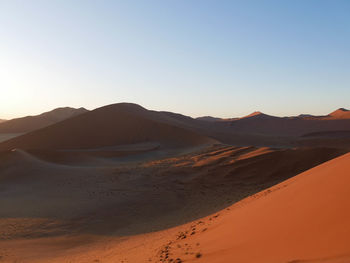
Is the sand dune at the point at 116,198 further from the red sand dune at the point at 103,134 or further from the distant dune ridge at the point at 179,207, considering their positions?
the red sand dune at the point at 103,134

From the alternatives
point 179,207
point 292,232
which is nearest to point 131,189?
point 179,207

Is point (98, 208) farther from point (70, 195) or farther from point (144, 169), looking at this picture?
point (144, 169)

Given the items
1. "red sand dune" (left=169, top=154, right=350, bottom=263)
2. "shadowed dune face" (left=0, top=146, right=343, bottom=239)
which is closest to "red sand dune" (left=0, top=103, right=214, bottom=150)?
"shadowed dune face" (left=0, top=146, right=343, bottom=239)

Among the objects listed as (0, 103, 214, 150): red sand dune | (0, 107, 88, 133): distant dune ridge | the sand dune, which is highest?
(0, 107, 88, 133): distant dune ridge

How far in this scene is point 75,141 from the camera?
33.7m

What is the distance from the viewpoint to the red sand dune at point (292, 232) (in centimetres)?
310

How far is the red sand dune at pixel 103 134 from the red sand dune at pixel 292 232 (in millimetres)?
23688

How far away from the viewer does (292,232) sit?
3.91 m

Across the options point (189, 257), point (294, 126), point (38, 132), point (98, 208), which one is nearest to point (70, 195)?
point (98, 208)

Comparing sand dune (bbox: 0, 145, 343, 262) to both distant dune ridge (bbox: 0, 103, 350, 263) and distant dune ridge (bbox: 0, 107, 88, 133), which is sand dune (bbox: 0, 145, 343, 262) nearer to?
distant dune ridge (bbox: 0, 103, 350, 263)

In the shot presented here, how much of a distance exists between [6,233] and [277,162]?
12389mm

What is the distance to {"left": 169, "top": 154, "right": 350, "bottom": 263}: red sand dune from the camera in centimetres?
310

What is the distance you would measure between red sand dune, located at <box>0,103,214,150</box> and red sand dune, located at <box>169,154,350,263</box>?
77.7 ft

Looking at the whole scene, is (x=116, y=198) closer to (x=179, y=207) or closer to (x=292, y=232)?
(x=179, y=207)
